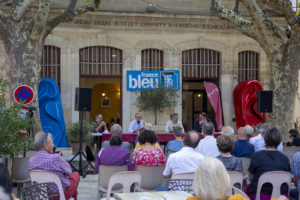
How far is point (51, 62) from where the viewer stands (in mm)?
15969

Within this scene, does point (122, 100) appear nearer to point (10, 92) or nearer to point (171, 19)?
point (171, 19)

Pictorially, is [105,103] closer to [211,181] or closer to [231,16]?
[231,16]

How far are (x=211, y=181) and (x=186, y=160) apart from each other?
2635 mm

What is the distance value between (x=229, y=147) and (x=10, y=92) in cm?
723

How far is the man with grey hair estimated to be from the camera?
5824 millimetres

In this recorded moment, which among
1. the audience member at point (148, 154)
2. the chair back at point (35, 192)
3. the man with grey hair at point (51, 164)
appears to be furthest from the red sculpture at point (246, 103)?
the chair back at point (35, 192)

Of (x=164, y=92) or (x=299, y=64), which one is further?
(x=164, y=92)

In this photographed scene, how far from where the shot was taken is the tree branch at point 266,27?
11609 millimetres

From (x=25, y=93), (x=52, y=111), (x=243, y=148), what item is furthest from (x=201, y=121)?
(x=243, y=148)

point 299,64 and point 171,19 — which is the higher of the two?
point 171,19

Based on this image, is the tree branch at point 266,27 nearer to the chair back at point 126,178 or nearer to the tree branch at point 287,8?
the tree branch at point 287,8

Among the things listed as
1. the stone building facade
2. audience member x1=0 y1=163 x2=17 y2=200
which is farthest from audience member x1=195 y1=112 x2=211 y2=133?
audience member x1=0 y1=163 x2=17 y2=200

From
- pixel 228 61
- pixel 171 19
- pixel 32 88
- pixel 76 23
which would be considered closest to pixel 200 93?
pixel 228 61

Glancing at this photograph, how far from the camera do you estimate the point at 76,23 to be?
52.6 feet
